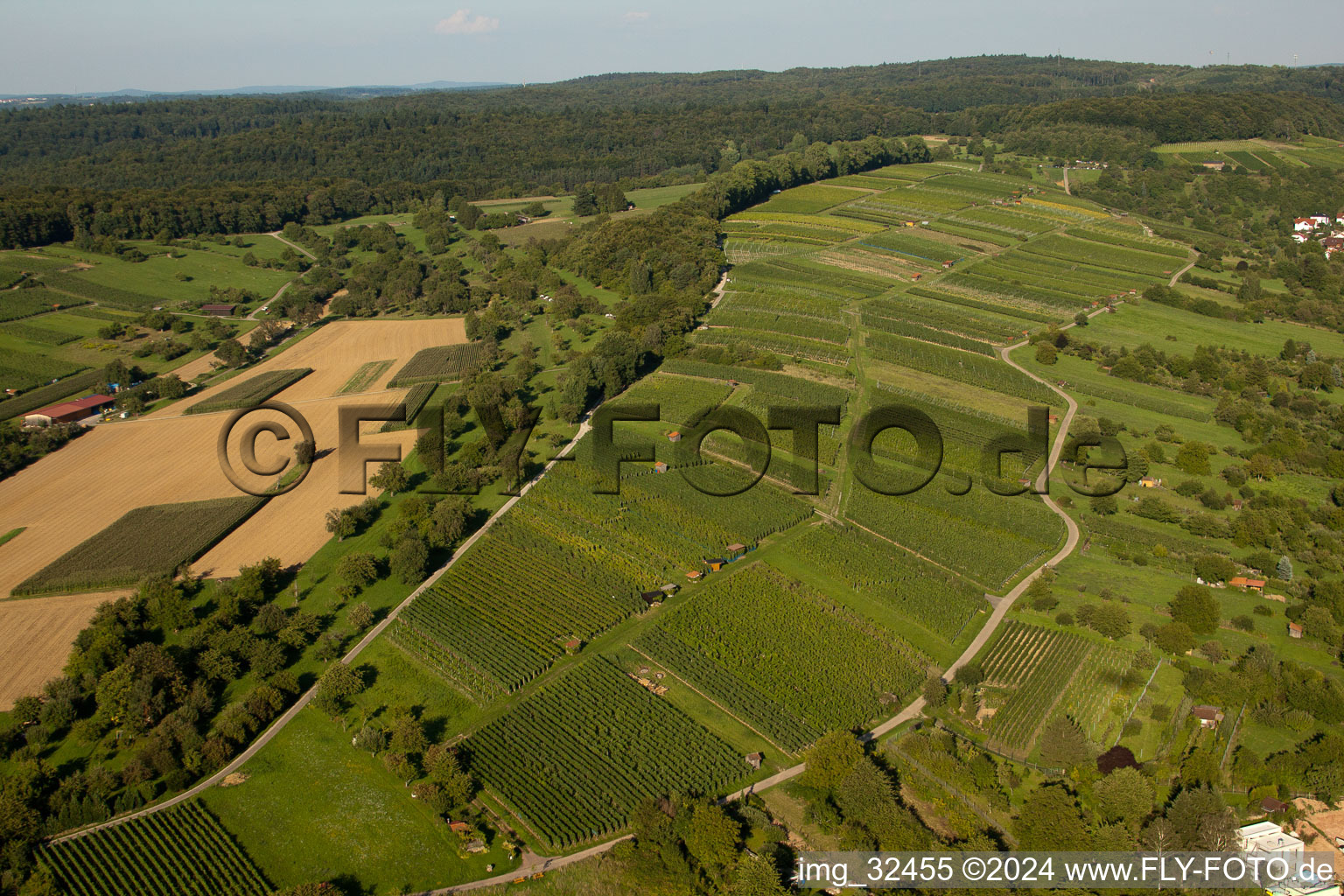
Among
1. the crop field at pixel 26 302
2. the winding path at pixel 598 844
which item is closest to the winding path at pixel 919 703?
the winding path at pixel 598 844

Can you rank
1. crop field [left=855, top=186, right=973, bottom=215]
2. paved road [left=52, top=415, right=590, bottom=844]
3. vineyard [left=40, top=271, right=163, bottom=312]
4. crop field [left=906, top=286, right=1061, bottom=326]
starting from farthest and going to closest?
crop field [left=855, top=186, right=973, bottom=215] < vineyard [left=40, top=271, right=163, bottom=312] < crop field [left=906, top=286, right=1061, bottom=326] < paved road [left=52, top=415, right=590, bottom=844]

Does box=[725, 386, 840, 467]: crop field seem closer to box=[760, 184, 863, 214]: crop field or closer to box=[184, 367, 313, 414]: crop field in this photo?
box=[184, 367, 313, 414]: crop field

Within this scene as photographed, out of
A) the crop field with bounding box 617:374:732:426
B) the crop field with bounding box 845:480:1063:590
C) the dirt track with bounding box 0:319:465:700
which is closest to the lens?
the dirt track with bounding box 0:319:465:700

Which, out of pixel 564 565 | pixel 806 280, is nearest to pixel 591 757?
pixel 564 565

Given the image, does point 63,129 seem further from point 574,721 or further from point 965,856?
point 965,856

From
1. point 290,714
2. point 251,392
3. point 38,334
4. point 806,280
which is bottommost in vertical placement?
point 290,714

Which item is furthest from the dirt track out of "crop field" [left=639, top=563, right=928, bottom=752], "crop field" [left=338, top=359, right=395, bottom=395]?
"crop field" [left=639, top=563, right=928, bottom=752]

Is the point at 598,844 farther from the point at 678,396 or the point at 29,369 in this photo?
the point at 29,369
